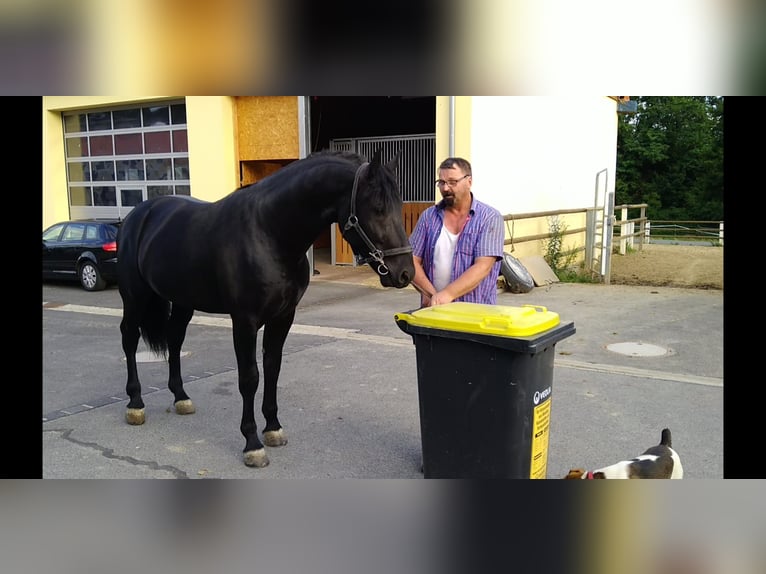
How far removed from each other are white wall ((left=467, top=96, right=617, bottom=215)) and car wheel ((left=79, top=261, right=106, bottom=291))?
7280mm

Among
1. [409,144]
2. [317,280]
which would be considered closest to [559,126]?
[409,144]

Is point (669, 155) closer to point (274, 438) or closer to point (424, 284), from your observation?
point (424, 284)

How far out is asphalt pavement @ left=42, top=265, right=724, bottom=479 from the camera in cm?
409

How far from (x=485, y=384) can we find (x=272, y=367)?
168 cm

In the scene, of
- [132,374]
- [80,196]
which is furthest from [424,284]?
[80,196]

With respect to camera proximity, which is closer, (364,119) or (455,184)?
(455,184)

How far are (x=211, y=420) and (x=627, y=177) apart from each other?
32163 mm

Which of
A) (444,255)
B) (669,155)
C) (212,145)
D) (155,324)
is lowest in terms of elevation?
(155,324)

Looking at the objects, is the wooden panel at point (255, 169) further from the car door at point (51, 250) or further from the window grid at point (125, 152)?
the car door at point (51, 250)

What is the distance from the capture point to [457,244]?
371 cm

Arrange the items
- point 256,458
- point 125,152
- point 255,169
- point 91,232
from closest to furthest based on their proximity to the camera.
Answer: point 256,458, point 91,232, point 255,169, point 125,152

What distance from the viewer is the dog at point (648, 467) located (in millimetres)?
3229

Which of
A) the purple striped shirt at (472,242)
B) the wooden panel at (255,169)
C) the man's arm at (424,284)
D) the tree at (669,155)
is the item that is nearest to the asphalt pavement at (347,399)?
the man's arm at (424,284)

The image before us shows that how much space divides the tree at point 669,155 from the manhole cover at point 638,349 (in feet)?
86.4
